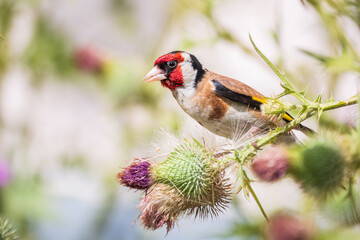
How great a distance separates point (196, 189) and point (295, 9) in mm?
3465

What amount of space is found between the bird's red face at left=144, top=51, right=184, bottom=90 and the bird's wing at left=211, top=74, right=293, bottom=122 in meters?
0.12

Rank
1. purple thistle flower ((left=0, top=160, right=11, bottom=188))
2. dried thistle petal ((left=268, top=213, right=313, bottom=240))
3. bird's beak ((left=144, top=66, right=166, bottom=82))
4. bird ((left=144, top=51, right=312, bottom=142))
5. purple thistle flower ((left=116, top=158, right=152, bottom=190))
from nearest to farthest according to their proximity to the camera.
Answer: dried thistle petal ((left=268, top=213, right=313, bottom=240)) < purple thistle flower ((left=116, top=158, right=152, bottom=190)) < bird's beak ((left=144, top=66, right=166, bottom=82)) < bird ((left=144, top=51, right=312, bottom=142)) < purple thistle flower ((left=0, top=160, right=11, bottom=188))

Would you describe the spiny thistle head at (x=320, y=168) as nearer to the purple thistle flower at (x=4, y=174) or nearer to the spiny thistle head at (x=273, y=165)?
the spiny thistle head at (x=273, y=165)

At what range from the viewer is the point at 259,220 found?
6.74ft

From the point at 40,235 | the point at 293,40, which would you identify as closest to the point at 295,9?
the point at 293,40

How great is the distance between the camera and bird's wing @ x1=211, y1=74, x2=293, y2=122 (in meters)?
1.52

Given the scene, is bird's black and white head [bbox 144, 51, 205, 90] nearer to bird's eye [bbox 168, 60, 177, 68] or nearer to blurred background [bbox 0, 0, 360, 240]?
bird's eye [bbox 168, 60, 177, 68]

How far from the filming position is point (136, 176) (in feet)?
3.84

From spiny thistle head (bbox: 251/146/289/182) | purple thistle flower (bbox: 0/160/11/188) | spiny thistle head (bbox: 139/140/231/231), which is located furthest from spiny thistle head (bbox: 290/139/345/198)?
purple thistle flower (bbox: 0/160/11/188)

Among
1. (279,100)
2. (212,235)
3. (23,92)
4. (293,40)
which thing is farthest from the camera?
(23,92)

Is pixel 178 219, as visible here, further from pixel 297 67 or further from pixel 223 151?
pixel 297 67

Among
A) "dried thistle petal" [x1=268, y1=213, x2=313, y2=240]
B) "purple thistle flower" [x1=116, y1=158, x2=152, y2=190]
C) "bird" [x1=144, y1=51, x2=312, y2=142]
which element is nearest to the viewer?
"dried thistle petal" [x1=268, y1=213, x2=313, y2=240]

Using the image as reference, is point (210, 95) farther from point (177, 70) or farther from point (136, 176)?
point (136, 176)

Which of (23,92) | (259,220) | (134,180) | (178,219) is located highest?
(23,92)
